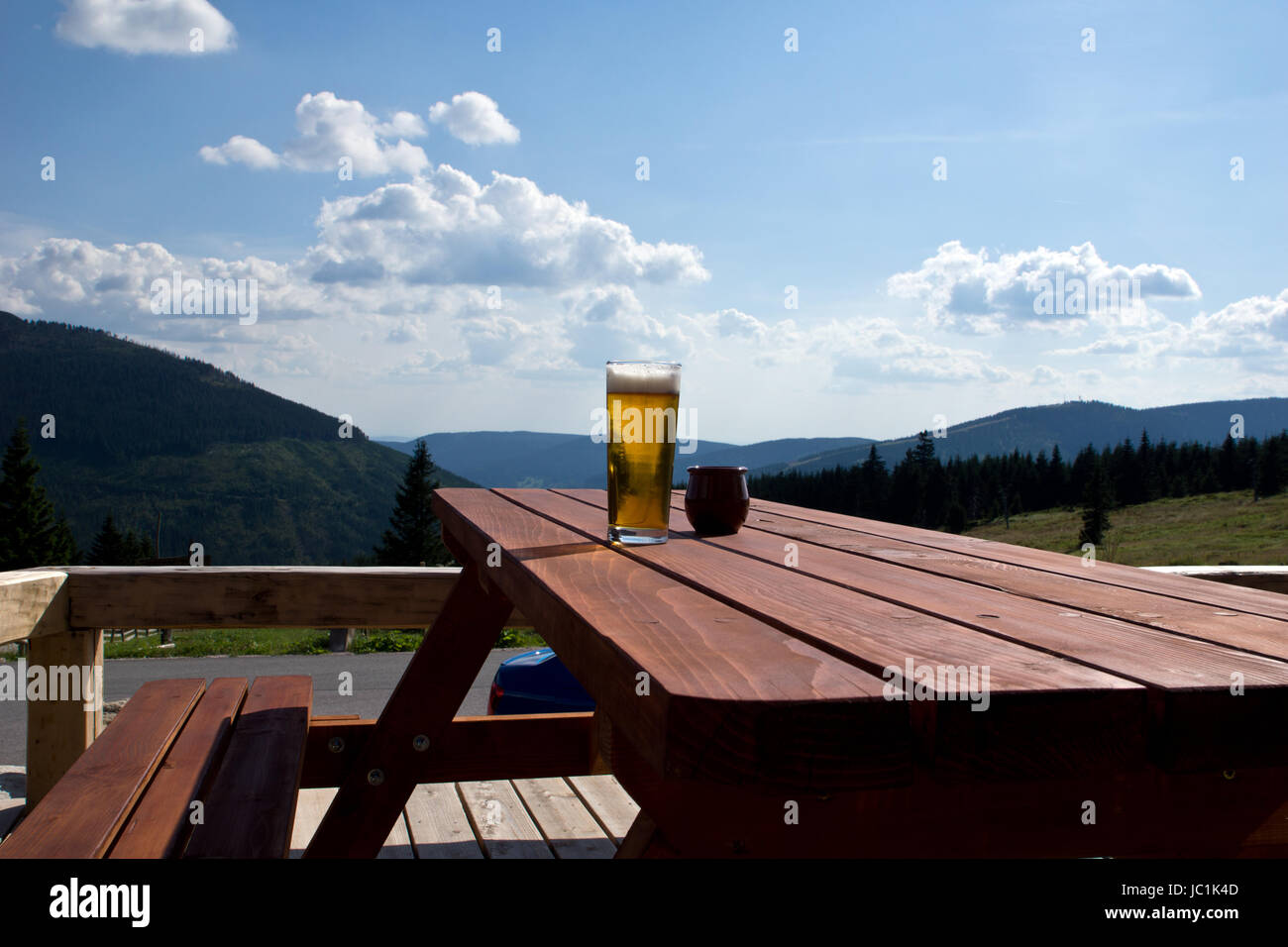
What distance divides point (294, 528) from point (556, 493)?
12414 centimetres

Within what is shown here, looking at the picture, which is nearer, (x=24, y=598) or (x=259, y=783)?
(x=259, y=783)

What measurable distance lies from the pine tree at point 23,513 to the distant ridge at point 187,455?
49.1 m

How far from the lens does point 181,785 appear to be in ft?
5.32

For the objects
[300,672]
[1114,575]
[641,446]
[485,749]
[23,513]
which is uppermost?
[641,446]

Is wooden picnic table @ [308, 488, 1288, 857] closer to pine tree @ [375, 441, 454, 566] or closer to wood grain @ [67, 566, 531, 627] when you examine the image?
wood grain @ [67, 566, 531, 627]

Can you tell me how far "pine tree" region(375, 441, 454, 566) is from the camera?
51.7 meters

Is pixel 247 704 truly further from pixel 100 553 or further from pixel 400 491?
pixel 100 553

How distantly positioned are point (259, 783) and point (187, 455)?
141m

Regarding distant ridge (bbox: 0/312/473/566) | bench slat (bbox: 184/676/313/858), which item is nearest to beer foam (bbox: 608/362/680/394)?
bench slat (bbox: 184/676/313/858)

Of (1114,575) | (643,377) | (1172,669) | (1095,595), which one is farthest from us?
(643,377)

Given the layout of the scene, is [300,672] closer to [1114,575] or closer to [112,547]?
[1114,575]

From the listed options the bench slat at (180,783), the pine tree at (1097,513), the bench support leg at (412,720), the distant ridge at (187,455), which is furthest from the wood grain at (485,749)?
the distant ridge at (187,455)

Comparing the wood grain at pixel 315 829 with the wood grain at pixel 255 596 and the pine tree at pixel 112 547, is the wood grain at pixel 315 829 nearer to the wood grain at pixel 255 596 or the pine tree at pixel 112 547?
the wood grain at pixel 255 596

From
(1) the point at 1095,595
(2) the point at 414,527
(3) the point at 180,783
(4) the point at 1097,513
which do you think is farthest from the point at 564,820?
(4) the point at 1097,513
